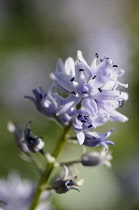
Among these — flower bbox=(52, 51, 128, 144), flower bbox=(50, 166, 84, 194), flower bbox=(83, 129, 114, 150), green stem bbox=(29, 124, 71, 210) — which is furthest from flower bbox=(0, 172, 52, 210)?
flower bbox=(52, 51, 128, 144)

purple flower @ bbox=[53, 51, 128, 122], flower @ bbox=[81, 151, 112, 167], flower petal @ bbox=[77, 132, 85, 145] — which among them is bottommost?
flower @ bbox=[81, 151, 112, 167]

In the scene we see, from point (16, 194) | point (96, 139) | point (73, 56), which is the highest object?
point (73, 56)

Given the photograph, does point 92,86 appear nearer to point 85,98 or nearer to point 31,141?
point 85,98

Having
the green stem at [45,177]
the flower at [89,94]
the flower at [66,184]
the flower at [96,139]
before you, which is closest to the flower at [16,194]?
the green stem at [45,177]

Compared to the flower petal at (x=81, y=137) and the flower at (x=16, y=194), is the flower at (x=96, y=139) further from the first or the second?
the flower at (x=16, y=194)

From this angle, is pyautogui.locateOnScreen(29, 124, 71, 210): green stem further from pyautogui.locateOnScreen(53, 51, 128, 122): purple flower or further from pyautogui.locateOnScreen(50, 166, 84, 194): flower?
pyautogui.locateOnScreen(53, 51, 128, 122): purple flower

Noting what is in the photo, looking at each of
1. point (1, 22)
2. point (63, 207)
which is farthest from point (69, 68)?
point (1, 22)

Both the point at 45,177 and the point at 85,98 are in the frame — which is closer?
the point at 85,98

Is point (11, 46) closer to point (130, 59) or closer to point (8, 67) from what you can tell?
point (8, 67)

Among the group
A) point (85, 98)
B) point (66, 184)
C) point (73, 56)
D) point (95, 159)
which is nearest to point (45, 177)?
point (66, 184)
